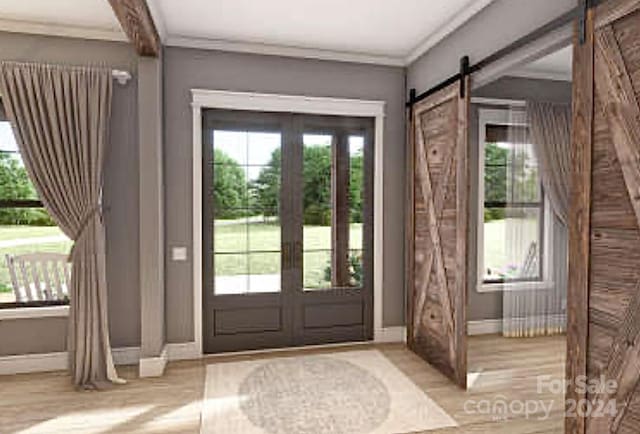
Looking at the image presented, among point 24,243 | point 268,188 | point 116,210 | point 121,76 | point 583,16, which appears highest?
point 121,76

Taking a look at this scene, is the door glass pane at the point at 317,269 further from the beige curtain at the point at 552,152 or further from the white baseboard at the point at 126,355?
the beige curtain at the point at 552,152

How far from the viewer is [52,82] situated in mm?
3109

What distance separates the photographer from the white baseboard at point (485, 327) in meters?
4.38

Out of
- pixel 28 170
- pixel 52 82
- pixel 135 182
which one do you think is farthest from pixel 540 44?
pixel 28 170

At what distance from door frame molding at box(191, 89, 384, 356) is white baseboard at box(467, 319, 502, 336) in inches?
41.4

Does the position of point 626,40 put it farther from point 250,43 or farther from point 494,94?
point 250,43

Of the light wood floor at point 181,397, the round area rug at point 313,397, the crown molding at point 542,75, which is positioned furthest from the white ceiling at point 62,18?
the crown molding at point 542,75

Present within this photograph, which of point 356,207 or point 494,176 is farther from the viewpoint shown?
point 494,176

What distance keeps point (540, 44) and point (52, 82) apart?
3636 millimetres

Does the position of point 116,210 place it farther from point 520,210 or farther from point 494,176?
point 520,210

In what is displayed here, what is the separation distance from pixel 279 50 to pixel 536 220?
3.35m

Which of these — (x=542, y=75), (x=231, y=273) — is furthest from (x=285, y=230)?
(x=542, y=75)

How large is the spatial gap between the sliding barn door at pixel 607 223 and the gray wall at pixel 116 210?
342 cm

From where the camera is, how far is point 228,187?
12.4ft
